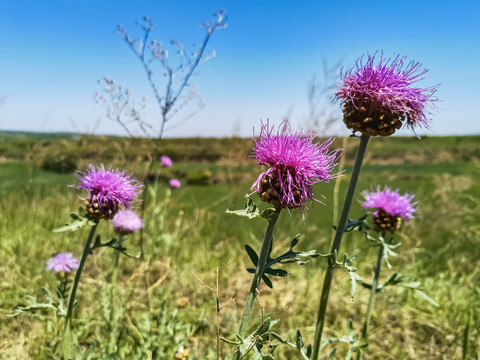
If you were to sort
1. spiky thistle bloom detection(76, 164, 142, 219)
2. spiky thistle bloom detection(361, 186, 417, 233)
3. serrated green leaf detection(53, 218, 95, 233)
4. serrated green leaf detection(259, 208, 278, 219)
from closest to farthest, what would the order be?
1. serrated green leaf detection(259, 208, 278, 219)
2. serrated green leaf detection(53, 218, 95, 233)
3. spiky thistle bloom detection(76, 164, 142, 219)
4. spiky thistle bloom detection(361, 186, 417, 233)

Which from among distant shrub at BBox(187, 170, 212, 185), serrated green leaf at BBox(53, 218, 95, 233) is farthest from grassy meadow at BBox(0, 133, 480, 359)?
serrated green leaf at BBox(53, 218, 95, 233)

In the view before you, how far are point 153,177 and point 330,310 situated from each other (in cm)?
353

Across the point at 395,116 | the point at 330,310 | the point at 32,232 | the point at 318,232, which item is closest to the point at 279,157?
the point at 395,116

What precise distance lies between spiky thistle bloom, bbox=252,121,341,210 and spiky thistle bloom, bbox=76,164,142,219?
0.89 m

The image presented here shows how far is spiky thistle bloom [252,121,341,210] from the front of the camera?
1.58 metres

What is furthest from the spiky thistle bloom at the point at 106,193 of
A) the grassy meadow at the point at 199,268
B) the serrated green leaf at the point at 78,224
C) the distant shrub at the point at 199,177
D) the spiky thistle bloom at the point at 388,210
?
the distant shrub at the point at 199,177

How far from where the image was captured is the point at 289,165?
1601 mm

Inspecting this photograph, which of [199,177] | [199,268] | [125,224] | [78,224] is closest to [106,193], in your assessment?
[78,224]

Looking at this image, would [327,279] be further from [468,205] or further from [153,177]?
[468,205]

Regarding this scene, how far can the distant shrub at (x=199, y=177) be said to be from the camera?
702 cm

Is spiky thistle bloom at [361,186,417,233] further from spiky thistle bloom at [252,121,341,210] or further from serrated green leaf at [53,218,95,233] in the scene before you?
serrated green leaf at [53,218,95,233]

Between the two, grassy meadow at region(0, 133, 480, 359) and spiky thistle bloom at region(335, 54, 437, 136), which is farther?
grassy meadow at region(0, 133, 480, 359)

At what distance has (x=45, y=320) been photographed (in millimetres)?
3070

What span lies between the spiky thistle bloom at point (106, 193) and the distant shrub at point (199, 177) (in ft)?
15.2
